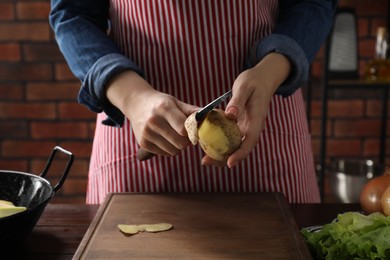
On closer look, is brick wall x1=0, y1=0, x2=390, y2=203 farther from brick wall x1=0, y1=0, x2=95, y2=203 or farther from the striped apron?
the striped apron

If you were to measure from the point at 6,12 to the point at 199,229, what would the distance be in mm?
1664

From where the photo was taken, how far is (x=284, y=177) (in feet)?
3.50

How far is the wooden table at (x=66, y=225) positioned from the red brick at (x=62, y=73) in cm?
131

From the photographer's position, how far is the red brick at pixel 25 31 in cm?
220

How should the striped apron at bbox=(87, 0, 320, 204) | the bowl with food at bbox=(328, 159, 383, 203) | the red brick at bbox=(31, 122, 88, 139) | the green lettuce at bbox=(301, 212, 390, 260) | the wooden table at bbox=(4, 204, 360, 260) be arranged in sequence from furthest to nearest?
the red brick at bbox=(31, 122, 88, 139) < the bowl with food at bbox=(328, 159, 383, 203) < the striped apron at bbox=(87, 0, 320, 204) < the wooden table at bbox=(4, 204, 360, 260) < the green lettuce at bbox=(301, 212, 390, 260)

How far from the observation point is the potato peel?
82 centimetres

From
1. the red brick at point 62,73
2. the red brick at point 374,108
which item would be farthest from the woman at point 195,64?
the red brick at point 374,108

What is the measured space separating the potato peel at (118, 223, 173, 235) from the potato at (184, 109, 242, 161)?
14 centimetres

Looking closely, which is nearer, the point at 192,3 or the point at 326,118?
the point at 192,3

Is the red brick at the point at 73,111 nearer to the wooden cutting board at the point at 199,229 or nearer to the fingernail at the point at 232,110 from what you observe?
the wooden cutting board at the point at 199,229

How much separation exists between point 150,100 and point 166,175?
9.1 inches

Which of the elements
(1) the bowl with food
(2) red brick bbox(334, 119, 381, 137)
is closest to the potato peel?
(1) the bowl with food

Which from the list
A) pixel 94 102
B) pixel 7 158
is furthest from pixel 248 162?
pixel 7 158

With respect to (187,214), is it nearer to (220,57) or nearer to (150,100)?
(150,100)
